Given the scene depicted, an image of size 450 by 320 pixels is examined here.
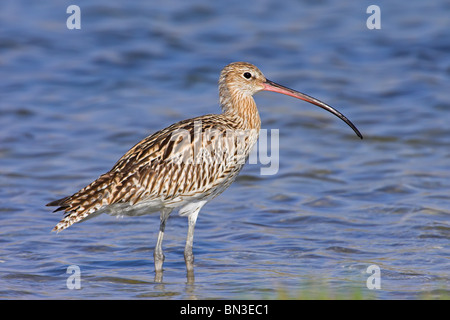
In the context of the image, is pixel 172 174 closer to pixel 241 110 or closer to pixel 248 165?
pixel 241 110

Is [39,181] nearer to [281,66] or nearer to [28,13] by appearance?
[281,66]

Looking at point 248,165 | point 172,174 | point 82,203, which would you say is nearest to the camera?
point 82,203

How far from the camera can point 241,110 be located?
966cm

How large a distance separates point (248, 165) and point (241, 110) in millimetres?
3536

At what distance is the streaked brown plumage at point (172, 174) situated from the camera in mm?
8492

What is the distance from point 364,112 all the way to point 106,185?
25.7 feet

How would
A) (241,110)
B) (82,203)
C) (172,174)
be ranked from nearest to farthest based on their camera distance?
(82,203), (172,174), (241,110)

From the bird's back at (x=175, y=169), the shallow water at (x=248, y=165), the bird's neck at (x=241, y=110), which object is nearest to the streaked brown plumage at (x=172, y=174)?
the bird's back at (x=175, y=169)

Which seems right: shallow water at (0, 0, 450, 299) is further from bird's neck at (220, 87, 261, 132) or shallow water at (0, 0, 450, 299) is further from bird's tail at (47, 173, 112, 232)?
bird's neck at (220, 87, 261, 132)

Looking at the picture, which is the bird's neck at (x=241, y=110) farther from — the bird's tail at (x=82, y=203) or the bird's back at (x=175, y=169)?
the bird's tail at (x=82, y=203)

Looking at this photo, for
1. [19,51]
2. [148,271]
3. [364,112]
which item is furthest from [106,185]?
[19,51]

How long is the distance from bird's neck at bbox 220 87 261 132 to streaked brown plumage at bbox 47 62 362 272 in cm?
17

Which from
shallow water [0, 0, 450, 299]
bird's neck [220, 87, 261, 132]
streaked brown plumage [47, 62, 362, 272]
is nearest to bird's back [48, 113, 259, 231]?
streaked brown plumage [47, 62, 362, 272]

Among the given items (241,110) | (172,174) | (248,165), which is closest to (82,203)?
(172,174)
